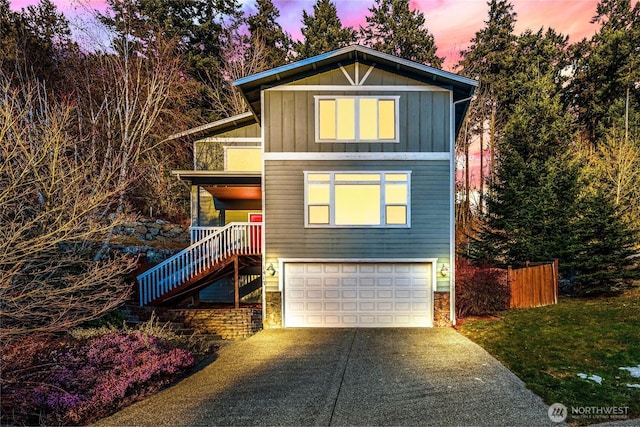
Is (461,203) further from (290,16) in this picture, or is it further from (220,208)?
(290,16)

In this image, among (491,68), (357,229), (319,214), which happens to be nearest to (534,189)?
(357,229)

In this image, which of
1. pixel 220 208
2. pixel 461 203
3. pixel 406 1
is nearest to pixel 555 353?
pixel 220 208

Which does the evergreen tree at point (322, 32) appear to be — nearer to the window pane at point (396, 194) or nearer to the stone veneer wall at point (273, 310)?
the window pane at point (396, 194)

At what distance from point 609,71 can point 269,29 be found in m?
24.6

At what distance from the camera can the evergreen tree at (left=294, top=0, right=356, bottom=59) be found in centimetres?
2544

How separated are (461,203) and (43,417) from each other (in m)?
25.0

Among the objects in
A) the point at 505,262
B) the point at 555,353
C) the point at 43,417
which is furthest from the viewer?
the point at 505,262

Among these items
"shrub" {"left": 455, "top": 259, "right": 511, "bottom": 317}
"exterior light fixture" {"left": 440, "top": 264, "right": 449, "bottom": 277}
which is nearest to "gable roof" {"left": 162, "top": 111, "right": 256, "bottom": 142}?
"exterior light fixture" {"left": 440, "top": 264, "right": 449, "bottom": 277}

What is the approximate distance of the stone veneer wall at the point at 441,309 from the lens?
10109 millimetres

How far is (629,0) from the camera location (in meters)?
23.3

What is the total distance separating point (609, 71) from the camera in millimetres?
23953

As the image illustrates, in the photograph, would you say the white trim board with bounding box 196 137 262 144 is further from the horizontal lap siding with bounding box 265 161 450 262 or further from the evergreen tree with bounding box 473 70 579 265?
the evergreen tree with bounding box 473 70 579 265

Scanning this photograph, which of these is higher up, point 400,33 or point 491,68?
point 400,33

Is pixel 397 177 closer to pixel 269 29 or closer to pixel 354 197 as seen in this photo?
pixel 354 197
